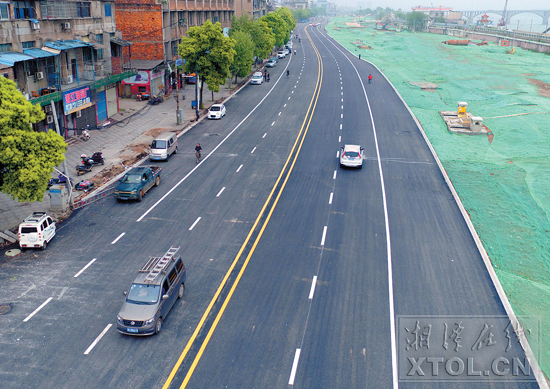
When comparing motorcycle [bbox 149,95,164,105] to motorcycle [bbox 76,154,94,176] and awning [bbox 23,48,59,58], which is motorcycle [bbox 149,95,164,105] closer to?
awning [bbox 23,48,59,58]

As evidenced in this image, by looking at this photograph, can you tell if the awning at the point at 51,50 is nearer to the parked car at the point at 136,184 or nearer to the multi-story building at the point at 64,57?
the multi-story building at the point at 64,57

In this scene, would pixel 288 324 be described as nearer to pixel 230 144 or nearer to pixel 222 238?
pixel 222 238

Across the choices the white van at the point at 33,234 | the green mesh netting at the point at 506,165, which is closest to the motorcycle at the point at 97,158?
→ the white van at the point at 33,234

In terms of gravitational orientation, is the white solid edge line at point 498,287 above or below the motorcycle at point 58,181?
below

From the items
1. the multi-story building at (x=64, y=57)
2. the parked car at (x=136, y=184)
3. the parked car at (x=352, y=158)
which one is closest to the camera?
the parked car at (x=136, y=184)

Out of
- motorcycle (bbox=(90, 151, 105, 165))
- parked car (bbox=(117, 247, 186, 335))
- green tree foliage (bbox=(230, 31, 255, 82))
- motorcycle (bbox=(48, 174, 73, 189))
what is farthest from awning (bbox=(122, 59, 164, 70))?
parked car (bbox=(117, 247, 186, 335))

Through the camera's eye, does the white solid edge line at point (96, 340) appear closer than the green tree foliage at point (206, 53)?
Yes
